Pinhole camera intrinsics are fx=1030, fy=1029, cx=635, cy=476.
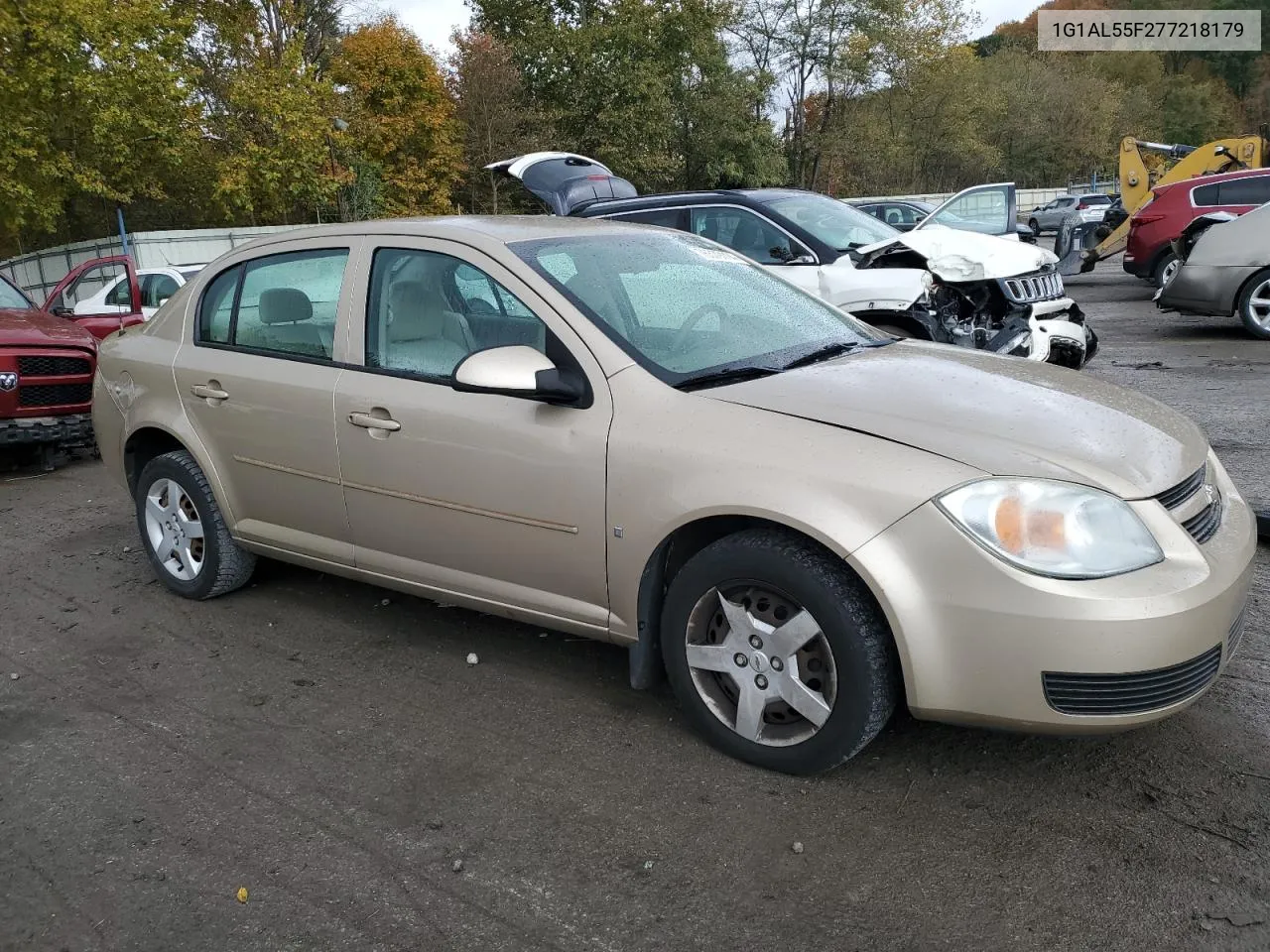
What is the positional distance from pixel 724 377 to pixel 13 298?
8.58 m

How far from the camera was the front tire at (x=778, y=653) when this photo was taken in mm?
2775

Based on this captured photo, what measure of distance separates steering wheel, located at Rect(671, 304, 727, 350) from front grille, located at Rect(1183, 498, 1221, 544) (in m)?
1.61

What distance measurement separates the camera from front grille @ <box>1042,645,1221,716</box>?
2580mm

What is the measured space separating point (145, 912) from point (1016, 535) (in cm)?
237

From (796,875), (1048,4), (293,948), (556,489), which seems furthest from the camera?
(1048,4)

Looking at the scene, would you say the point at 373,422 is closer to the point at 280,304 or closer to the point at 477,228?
the point at 477,228

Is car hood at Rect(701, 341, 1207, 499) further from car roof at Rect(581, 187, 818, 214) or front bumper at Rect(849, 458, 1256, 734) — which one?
car roof at Rect(581, 187, 818, 214)

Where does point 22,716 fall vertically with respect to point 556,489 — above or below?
below

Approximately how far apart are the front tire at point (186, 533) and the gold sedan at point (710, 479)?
1.1 inches

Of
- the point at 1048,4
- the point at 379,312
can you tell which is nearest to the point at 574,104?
the point at 379,312

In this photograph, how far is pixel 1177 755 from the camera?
3033 mm

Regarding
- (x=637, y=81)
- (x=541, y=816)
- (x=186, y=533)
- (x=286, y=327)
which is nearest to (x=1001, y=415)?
(x=541, y=816)

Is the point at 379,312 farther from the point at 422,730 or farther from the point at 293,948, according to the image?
the point at 293,948

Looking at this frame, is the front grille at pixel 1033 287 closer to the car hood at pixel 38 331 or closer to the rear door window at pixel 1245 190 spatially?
the car hood at pixel 38 331
